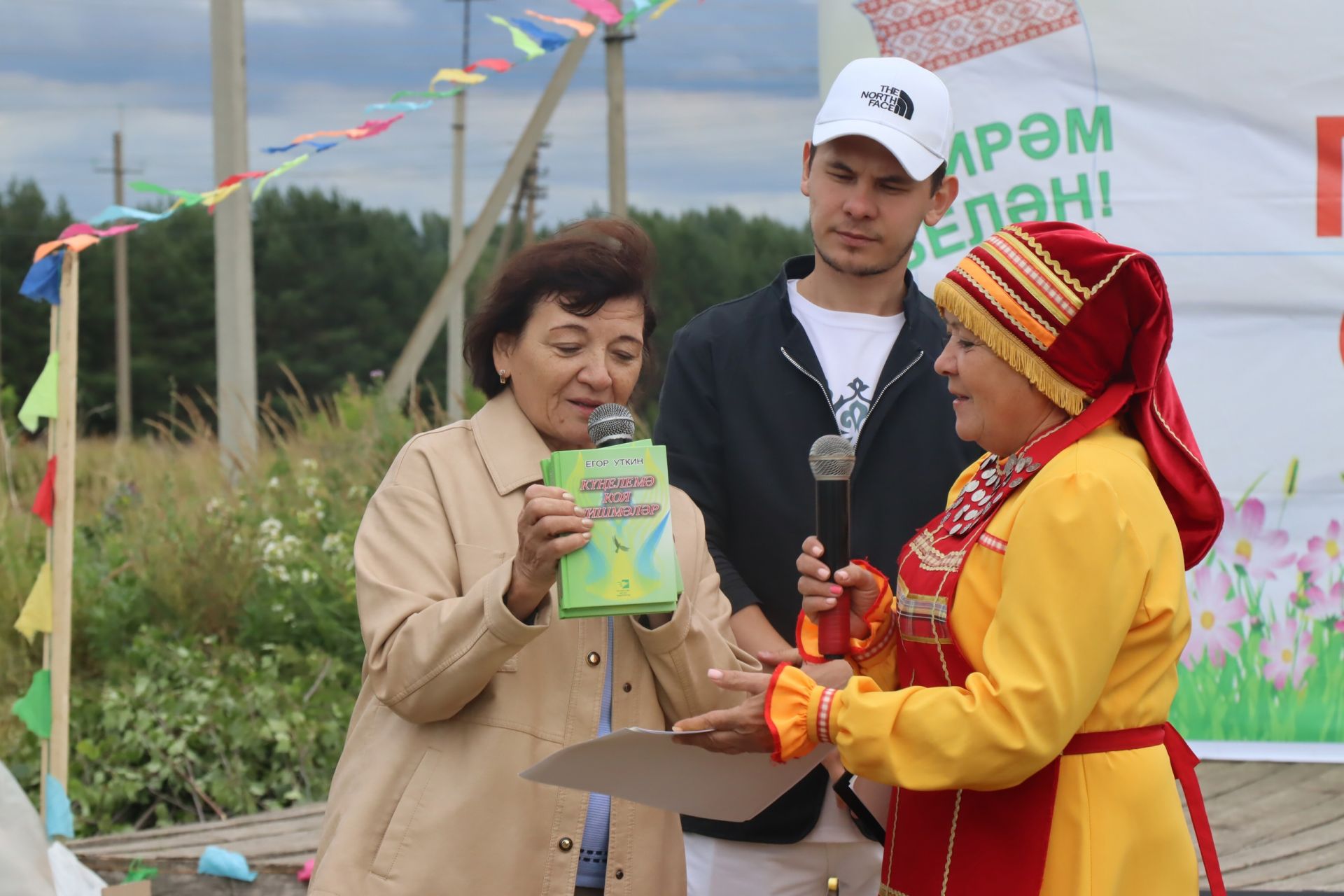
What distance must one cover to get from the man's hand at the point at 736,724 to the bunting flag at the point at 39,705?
292cm

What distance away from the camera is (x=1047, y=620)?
82.1 inches

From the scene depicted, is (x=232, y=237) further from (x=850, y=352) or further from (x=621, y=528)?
(x=621, y=528)

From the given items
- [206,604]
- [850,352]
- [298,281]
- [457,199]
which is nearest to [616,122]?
[457,199]

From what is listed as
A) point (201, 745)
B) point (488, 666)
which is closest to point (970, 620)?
point (488, 666)

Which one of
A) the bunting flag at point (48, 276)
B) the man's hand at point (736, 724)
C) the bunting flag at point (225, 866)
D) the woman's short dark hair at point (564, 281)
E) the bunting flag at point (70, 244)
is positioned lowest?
the bunting flag at point (225, 866)

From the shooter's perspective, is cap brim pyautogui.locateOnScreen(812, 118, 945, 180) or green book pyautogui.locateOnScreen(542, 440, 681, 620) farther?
cap brim pyautogui.locateOnScreen(812, 118, 945, 180)

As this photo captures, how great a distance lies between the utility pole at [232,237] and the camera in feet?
32.0

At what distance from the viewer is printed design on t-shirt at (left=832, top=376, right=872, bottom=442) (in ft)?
10.3

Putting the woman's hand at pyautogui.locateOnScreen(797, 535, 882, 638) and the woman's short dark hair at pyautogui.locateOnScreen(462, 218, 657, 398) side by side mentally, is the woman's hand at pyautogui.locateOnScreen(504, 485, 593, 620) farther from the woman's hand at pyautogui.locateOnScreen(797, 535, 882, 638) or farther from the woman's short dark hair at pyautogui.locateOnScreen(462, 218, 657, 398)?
the woman's short dark hair at pyautogui.locateOnScreen(462, 218, 657, 398)

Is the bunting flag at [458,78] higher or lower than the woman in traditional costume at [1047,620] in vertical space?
higher

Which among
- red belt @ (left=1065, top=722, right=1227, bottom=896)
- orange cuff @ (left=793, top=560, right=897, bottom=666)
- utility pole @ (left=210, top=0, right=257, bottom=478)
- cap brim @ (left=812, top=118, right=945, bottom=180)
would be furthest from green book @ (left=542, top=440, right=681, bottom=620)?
utility pole @ (left=210, top=0, right=257, bottom=478)

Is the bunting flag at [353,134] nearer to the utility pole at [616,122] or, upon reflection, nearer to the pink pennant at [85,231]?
the pink pennant at [85,231]

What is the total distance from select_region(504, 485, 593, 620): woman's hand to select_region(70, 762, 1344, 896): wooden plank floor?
2.58 m

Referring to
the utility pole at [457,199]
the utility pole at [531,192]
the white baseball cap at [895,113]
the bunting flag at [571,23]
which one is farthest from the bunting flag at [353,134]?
the utility pole at [531,192]
